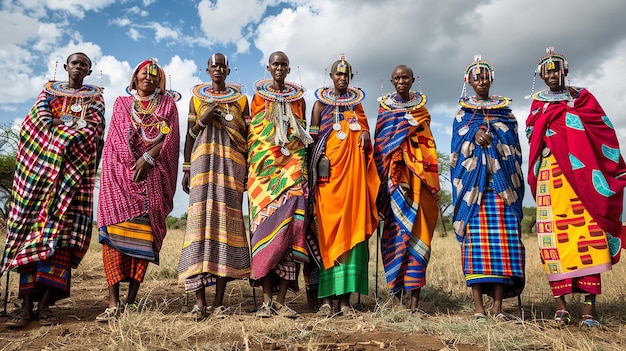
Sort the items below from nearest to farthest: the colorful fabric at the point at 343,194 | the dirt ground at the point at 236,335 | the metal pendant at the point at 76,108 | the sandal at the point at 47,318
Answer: the dirt ground at the point at 236,335
the sandal at the point at 47,318
the colorful fabric at the point at 343,194
the metal pendant at the point at 76,108

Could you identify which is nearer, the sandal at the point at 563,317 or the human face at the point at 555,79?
the sandal at the point at 563,317

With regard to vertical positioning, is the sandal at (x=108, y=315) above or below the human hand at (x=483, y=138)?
below

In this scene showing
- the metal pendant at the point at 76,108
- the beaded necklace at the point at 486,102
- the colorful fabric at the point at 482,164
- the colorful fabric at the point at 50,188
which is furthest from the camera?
the beaded necklace at the point at 486,102

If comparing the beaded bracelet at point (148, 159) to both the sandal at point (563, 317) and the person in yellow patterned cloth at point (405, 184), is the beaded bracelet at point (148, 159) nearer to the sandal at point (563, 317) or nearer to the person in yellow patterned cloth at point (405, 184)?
the person in yellow patterned cloth at point (405, 184)

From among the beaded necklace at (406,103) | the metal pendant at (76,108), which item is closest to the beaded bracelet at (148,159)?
the metal pendant at (76,108)

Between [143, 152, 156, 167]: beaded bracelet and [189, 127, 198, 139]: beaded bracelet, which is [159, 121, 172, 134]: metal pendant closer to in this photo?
[189, 127, 198, 139]: beaded bracelet

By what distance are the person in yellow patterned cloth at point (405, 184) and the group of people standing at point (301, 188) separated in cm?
2

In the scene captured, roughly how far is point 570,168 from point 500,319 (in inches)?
64.8

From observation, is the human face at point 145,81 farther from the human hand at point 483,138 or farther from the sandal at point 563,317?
the sandal at point 563,317

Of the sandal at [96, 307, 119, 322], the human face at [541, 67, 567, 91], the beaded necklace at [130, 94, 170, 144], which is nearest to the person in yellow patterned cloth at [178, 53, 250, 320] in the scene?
the beaded necklace at [130, 94, 170, 144]

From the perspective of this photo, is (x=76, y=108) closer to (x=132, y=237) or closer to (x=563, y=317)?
(x=132, y=237)

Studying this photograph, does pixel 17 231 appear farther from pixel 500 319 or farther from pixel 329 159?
pixel 500 319

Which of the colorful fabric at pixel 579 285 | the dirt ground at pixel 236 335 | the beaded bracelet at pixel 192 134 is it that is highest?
the beaded bracelet at pixel 192 134

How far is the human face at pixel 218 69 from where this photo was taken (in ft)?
17.7
